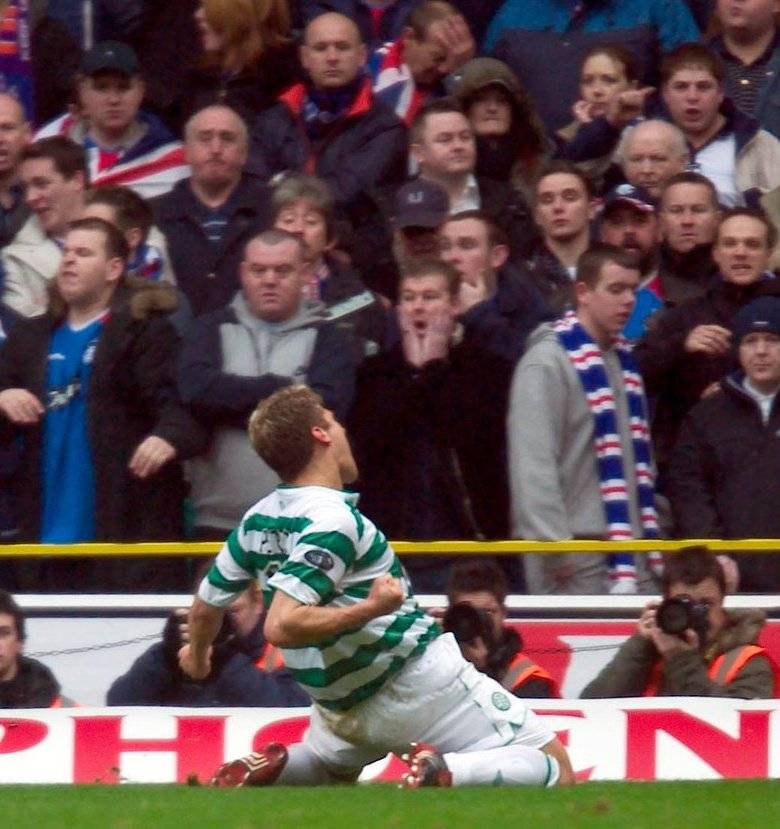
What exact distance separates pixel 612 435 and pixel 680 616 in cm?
115

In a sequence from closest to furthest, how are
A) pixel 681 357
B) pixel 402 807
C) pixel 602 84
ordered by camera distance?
pixel 402 807
pixel 681 357
pixel 602 84

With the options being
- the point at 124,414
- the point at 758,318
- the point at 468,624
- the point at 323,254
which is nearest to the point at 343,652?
the point at 468,624

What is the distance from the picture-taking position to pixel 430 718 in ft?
22.5

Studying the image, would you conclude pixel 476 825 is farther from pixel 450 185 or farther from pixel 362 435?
pixel 450 185

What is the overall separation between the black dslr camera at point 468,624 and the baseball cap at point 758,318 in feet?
5.92

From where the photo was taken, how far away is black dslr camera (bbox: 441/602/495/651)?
27.7 feet

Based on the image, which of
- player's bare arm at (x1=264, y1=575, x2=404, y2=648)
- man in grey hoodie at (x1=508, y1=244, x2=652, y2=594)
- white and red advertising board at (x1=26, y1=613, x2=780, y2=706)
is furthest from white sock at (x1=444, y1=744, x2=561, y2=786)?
man in grey hoodie at (x1=508, y1=244, x2=652, y2=594)

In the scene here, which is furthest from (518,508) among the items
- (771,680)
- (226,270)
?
(226,270)

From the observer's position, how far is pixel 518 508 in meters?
9.23

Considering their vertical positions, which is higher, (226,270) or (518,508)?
(226,270)

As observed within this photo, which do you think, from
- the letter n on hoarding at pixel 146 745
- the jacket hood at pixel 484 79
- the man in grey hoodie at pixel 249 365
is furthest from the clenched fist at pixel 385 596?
the jacket hood at pixel 484 79

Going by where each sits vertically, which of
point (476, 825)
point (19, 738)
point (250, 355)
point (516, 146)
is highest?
point (516, 146)

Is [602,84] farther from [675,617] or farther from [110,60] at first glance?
[675,617]

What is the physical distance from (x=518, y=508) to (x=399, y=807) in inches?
125
